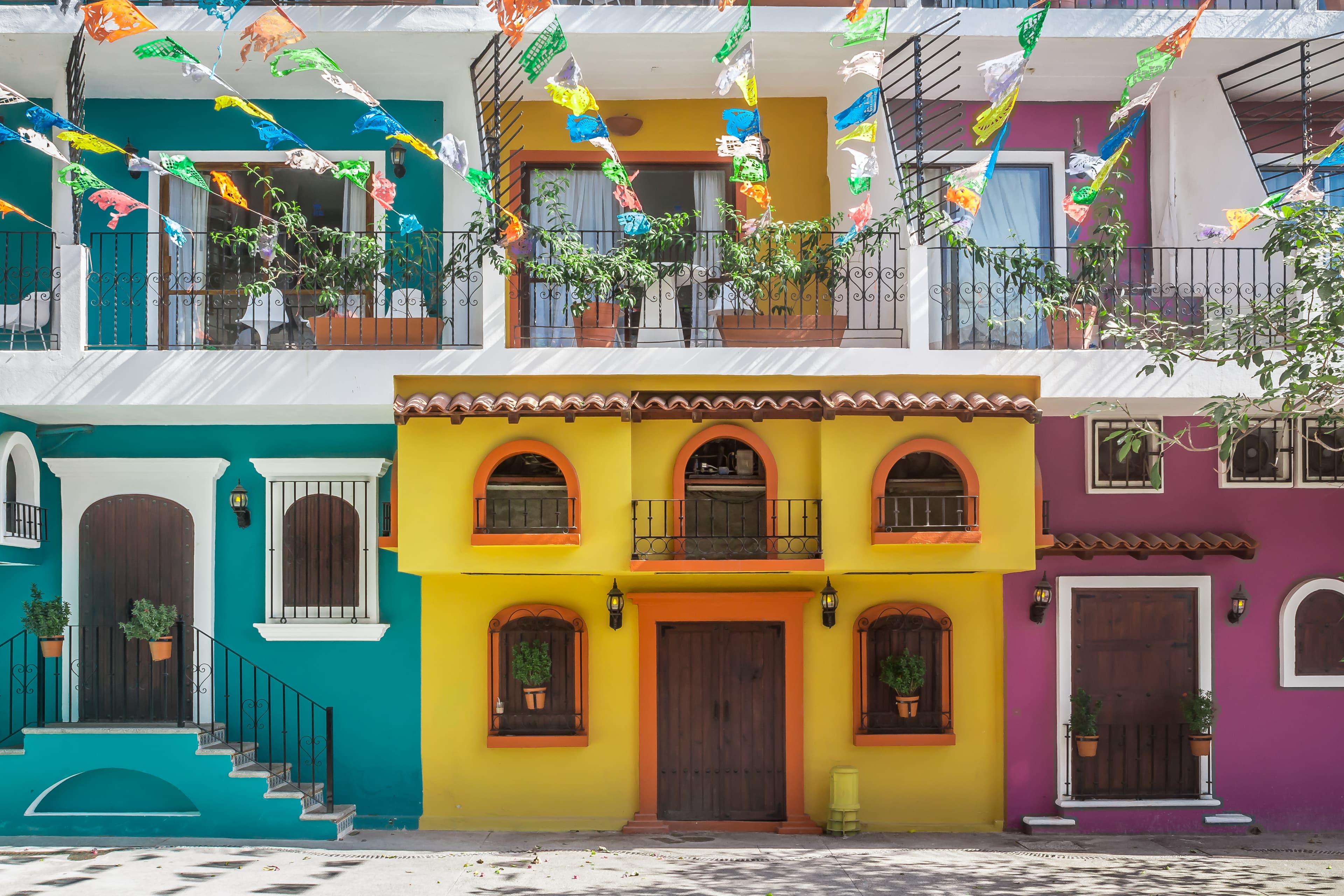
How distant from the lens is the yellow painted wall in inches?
485

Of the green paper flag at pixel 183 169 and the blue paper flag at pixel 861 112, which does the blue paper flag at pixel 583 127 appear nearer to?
the blue paper flag at pixel 861 112

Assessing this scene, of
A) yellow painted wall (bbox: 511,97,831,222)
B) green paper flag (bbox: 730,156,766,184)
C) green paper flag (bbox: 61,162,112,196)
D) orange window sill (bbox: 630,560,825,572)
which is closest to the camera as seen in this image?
green paper flag (bbox: 61,162,112,196)

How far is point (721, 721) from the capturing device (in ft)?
38.9

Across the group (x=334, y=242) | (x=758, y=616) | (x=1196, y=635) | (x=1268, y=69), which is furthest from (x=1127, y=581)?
(x=334, y=242)

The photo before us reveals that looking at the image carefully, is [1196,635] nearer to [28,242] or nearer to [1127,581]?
[1127,581]

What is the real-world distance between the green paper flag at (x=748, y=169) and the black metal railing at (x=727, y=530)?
2885 millimetres

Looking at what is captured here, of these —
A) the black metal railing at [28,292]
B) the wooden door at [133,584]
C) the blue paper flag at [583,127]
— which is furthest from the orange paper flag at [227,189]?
the wooden door at [133,584]

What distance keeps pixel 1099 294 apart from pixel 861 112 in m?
3.16

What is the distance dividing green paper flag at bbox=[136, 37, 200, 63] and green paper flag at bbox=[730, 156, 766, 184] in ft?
14.8

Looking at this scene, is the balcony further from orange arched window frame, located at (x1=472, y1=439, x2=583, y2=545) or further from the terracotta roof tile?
the terracotta roof tile

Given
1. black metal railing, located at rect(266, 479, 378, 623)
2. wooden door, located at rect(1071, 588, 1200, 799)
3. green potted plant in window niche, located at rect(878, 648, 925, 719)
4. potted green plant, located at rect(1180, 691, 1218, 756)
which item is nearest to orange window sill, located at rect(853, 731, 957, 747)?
green potted plant in window niche, located at rect(878, 648, 925, 719)

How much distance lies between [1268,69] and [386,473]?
9926mm

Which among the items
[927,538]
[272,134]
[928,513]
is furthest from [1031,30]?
[272,134]

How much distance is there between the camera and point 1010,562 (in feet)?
35.3
